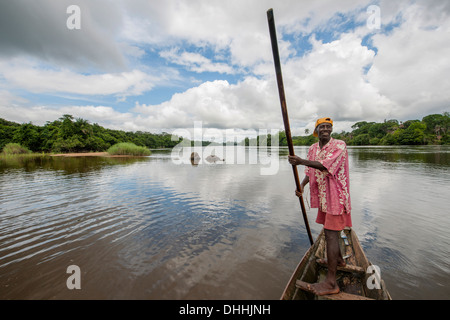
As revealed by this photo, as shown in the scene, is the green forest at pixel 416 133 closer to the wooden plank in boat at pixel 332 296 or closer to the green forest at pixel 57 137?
the green forest at pixel 57 137

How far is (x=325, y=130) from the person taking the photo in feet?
10.8

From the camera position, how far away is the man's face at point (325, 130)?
10.7ft

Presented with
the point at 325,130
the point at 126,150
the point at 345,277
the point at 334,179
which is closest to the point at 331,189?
the point at 334,179

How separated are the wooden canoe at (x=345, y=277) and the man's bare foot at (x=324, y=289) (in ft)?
0.19

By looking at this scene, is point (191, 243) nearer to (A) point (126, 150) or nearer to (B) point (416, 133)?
(A) point (126, 150)

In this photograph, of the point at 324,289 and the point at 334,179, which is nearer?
the point at 324,289

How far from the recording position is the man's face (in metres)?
3.27

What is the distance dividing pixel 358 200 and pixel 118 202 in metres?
11.5

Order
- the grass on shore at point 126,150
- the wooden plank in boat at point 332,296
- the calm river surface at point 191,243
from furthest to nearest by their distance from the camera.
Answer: the grass on shore at point 126,150, the calm river surface at point 191,243, the wooden plank in boat at point 332,296

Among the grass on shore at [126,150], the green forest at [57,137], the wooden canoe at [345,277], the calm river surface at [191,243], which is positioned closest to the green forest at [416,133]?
the grass on shore at [126,150]

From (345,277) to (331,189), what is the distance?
1.71m

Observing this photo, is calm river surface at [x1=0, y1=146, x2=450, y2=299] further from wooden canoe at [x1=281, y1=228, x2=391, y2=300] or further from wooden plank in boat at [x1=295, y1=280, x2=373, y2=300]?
wooden plank in boat at [x1=295, y1=280, x2=373, y2=300]

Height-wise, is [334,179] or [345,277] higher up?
[334,179]
